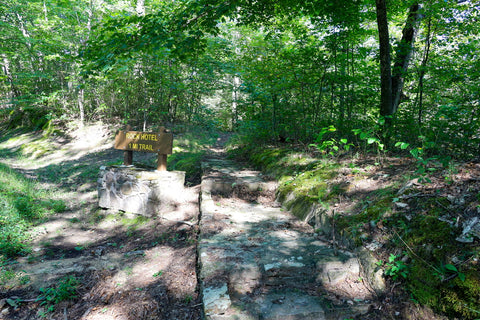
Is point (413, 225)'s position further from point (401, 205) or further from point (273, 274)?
point (273, 274)

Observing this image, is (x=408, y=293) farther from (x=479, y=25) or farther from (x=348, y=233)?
(x=479, y=25)

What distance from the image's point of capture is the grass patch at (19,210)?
3885 mm

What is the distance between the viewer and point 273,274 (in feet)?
7.93

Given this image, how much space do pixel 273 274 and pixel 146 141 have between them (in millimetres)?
4109

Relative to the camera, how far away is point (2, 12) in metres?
14.5

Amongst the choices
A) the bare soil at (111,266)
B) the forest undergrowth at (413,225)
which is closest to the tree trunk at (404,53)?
the forest undergrowth at (413,225)

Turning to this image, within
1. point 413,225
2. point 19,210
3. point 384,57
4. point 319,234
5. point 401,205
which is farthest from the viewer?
point 19,210

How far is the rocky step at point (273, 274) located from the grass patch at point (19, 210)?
3.00 m

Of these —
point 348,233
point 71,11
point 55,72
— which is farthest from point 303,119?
point 55,72

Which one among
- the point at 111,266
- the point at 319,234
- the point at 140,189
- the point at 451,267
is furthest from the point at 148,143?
the point at 451,267

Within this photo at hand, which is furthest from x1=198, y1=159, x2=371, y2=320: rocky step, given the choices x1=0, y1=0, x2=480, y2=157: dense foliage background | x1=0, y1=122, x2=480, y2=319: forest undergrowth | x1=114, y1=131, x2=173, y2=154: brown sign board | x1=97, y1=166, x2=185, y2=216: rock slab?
x1=114, y1=131, x2=173, y2=154: brown sign board

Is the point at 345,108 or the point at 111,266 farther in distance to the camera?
the point at 345,108

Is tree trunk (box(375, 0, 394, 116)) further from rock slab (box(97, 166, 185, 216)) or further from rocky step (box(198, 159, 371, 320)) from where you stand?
rock slab (box(97, 166, 185, 216))

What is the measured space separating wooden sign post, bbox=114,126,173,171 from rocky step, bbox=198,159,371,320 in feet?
7.35
